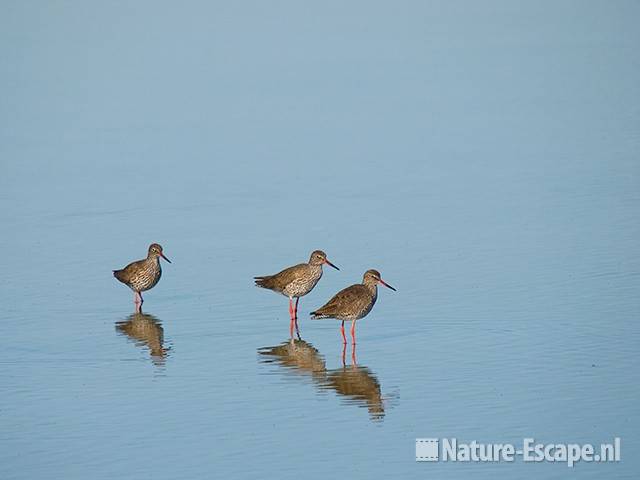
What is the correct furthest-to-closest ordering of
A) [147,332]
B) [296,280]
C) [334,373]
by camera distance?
[296,280]
[147,332]
[334,373]

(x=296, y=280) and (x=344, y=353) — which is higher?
(x=296, y=280)

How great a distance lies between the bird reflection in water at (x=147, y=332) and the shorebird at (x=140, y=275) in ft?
2.72

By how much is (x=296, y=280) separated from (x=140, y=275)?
2.68m

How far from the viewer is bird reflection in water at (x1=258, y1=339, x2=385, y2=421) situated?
15609 mm

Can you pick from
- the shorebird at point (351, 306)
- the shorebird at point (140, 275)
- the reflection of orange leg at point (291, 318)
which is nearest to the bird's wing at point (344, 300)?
the shorebird at point (351, 306)

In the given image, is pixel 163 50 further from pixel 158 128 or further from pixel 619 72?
pixel 619 72

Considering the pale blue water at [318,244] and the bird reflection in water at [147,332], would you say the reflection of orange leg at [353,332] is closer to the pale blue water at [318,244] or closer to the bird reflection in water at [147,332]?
the pale blue water at [318,244]

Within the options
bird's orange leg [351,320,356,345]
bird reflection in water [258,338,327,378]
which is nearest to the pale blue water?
bird reflection in water [258,338,327,378]

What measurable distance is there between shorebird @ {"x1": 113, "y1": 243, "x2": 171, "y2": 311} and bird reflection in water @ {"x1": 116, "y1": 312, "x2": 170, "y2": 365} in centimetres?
83

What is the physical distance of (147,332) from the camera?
62.5 feet

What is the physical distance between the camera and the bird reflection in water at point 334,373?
15609 millimetres

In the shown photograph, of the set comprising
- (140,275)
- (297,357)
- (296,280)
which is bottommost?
(297,357)

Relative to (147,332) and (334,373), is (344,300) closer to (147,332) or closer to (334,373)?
(334,373)

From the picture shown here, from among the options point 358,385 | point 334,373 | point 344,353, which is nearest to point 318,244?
point 344,353
